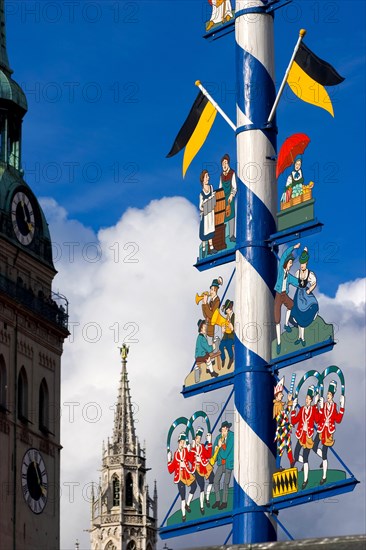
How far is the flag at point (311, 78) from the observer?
1339 inches

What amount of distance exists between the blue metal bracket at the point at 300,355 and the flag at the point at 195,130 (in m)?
4.73

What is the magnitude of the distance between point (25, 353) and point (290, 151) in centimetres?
5706

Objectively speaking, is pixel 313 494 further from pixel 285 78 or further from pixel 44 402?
pixel 44 402

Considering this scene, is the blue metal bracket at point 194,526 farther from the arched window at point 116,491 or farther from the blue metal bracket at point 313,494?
the arched window at point 116,491

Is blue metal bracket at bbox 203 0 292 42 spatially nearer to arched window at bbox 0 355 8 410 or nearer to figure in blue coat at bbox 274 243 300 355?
figure in blue coat at bbox 274 243 300 355

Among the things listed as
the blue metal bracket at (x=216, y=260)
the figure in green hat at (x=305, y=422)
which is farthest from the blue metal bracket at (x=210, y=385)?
the blue metal bracket at (x=216, y=260)

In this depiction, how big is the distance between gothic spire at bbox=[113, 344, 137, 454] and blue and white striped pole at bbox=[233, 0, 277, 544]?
298ft

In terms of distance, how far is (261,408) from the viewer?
3231cm

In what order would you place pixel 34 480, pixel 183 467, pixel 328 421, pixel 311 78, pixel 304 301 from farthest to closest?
pixel 34 480
pixel 311 78
pixel 183 467
pixel 304 301
pixel 328 421

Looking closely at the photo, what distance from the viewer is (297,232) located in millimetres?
32469

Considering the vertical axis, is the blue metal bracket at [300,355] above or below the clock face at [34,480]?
below

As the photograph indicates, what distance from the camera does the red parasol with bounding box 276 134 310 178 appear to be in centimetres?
3328

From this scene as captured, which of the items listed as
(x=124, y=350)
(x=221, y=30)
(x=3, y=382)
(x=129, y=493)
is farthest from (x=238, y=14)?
(x=129, y=493)

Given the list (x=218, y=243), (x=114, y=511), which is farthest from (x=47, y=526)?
(x=218, y=243)
